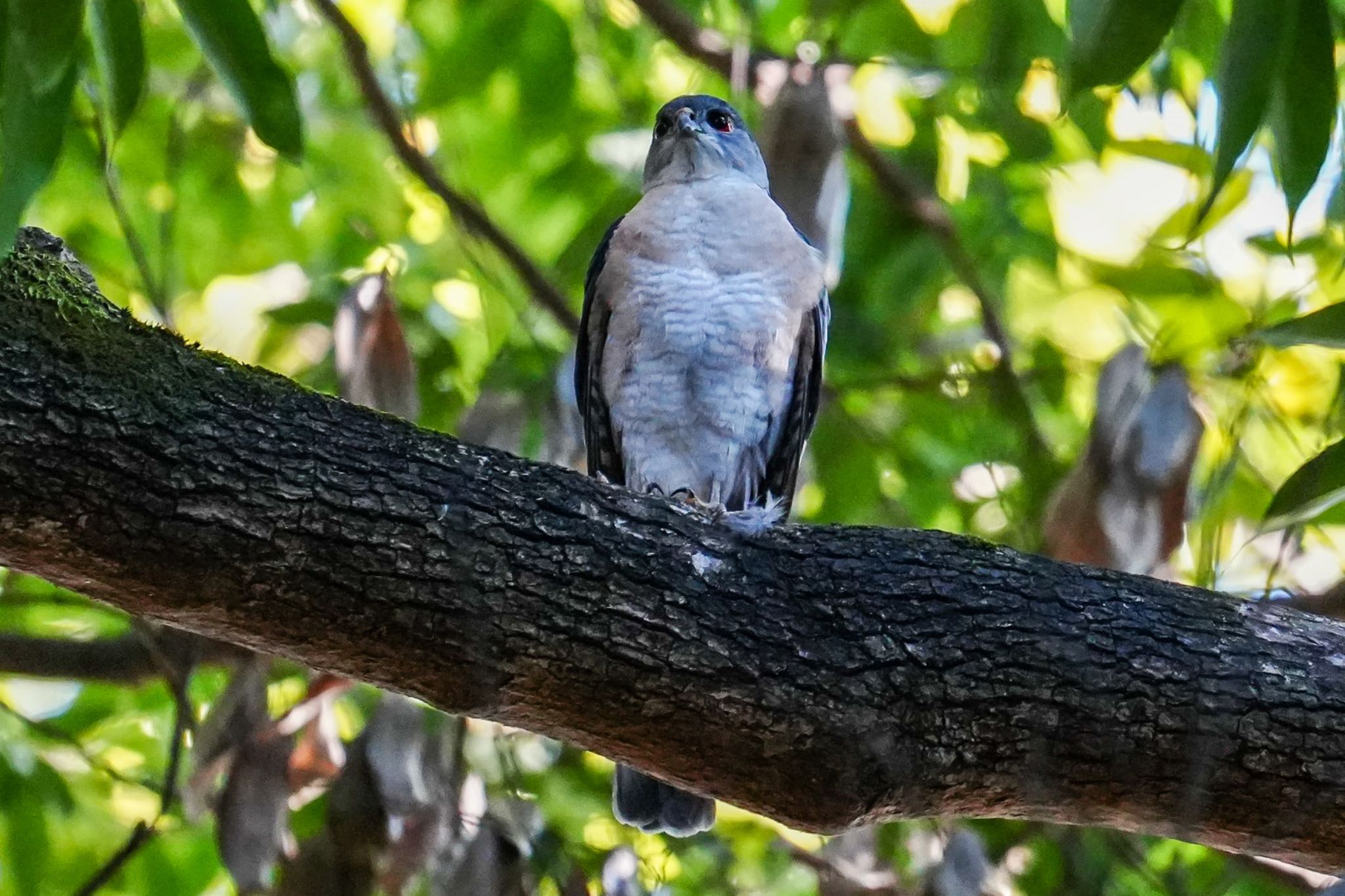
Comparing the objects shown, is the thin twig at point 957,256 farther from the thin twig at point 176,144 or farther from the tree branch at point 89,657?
the tree branch at point 89,657

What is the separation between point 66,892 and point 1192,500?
3.00 metres

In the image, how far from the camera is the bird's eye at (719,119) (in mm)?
4391

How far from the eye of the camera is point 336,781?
307cm

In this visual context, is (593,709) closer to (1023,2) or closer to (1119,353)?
(1119,353)

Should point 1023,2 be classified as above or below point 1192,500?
above

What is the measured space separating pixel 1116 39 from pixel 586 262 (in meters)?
2.50

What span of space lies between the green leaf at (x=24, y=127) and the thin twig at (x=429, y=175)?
2.20m

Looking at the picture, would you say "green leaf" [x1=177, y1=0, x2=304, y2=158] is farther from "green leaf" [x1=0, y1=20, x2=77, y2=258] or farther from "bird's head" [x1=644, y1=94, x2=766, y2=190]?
"bird's head" [x1=644, y1=94, x2=766, y2=190]

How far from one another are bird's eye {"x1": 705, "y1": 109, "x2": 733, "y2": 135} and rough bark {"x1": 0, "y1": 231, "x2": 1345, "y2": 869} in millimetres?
2218

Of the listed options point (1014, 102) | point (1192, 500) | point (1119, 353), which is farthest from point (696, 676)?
point (1014, 102)

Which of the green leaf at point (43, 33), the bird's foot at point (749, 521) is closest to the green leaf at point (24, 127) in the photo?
the green leaf at point (43, 33)

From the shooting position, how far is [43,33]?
6.10 ft

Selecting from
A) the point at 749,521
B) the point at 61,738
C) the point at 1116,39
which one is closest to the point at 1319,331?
the point at 1116,39

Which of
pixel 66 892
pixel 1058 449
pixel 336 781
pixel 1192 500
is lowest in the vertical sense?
pixel 66 892
